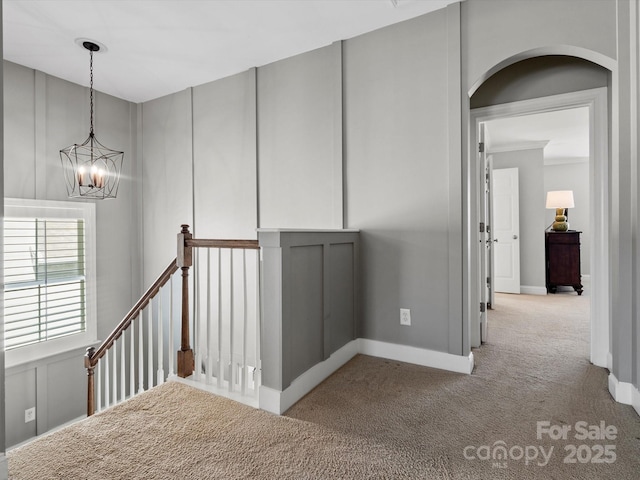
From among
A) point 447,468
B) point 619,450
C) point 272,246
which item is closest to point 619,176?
point 619,450

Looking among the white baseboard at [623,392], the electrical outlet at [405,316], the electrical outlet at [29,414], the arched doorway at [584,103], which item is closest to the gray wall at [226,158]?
the electrical outlet at [405,316]

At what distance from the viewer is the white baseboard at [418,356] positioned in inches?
99.6

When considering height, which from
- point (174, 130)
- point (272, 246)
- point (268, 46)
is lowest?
point (272, 246)

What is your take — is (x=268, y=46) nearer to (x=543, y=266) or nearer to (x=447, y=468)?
(x=447, y=468)

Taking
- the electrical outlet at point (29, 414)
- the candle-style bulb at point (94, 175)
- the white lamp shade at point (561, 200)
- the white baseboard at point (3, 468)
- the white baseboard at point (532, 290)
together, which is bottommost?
the electrical outlet at point (29, 414)

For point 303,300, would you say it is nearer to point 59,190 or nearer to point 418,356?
point 418,356

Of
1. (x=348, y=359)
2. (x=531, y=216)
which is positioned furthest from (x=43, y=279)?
(x=531, y=216)

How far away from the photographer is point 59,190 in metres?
3.76

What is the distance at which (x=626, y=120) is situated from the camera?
2010 millimetres

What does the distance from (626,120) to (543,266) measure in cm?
447

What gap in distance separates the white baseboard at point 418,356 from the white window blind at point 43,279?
319 centimetres

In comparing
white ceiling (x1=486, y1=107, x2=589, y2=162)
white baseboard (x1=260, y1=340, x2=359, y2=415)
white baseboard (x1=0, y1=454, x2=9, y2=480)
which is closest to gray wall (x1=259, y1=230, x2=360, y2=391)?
white baseboard (x1=260, y1=340, x2=359, y2=415)

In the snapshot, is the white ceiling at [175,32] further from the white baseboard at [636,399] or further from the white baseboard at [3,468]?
the white baseboard at [3,468]

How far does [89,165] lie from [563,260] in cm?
709
